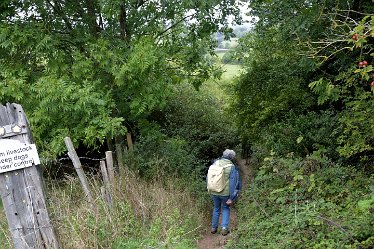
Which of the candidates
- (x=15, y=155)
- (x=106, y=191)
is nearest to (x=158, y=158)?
(x=106, y=191)

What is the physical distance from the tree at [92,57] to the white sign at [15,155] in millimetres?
2315

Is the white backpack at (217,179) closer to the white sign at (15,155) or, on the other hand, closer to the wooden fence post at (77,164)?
the wooden fence post at (77,164)

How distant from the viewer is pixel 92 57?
7.87 m

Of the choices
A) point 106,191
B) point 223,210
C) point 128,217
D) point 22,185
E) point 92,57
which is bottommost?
point 223,210

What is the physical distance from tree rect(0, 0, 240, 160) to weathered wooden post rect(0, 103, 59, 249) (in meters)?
2.27

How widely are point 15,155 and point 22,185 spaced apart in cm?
36

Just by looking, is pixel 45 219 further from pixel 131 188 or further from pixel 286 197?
pixel 286 197

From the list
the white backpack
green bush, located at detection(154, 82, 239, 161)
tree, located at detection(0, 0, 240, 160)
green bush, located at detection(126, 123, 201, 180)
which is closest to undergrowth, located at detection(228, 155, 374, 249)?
the white backpack

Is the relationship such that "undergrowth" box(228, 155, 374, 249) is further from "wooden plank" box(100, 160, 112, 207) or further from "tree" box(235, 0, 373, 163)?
"wooden plank" box(100, 160, 112, 207)

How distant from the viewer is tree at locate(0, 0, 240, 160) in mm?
6988

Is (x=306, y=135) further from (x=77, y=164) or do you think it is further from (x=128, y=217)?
(x=77, y=164)

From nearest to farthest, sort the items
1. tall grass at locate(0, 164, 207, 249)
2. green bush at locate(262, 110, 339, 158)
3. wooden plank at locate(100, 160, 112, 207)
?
→ tall grass at locate(0, 164, 207, 249) < wooden plank at locate(100, 160, 112, 207) < green bush at locate(262, 110, 339, 158)

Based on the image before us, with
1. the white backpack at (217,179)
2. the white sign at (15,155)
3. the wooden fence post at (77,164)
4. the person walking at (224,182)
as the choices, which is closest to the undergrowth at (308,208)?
the person walking at (224,182)

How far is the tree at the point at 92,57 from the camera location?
699 cm
